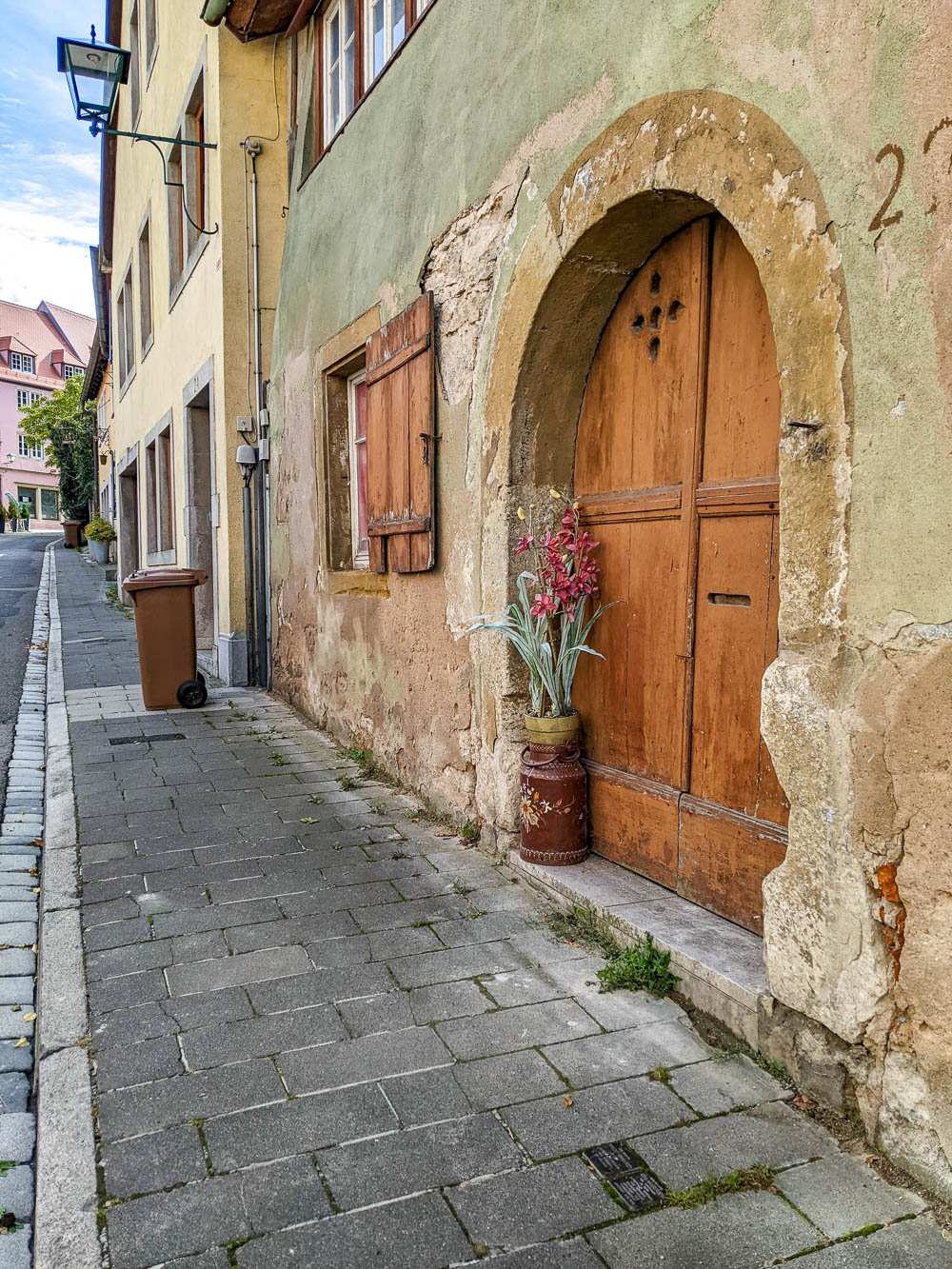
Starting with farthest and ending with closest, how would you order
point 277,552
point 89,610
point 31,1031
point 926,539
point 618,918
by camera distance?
point 89,610
point 277,552
point 618,918
point 31,1031
point 926,539

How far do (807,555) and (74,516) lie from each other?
4177 cm

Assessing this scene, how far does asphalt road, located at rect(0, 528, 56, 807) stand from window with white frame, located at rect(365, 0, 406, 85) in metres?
4.98

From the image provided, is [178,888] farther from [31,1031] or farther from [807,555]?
[807,555]

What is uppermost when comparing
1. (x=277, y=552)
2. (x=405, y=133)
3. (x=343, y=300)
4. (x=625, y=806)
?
(x=405, y=133)

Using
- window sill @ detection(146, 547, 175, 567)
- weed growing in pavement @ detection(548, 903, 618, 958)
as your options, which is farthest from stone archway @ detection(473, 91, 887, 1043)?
window sill @ detection(146, 547, 175, 567)

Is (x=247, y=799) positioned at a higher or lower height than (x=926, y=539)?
lower

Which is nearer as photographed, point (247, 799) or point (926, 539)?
point (926, 539)

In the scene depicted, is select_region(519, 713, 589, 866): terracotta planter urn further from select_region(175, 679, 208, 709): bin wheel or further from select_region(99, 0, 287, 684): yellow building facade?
select_region(99, 0, 287, 684): yellow building facade

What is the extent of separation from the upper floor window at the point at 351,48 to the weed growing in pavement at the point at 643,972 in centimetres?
472

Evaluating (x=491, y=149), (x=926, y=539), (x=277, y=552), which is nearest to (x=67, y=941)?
(x=926, y=539)

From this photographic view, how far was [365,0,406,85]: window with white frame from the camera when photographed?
550cm

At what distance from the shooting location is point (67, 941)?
130 inches

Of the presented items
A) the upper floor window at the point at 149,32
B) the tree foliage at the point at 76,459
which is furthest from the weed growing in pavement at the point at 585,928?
the tree foliage at the point at 76,459

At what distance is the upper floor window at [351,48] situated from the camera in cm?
555
